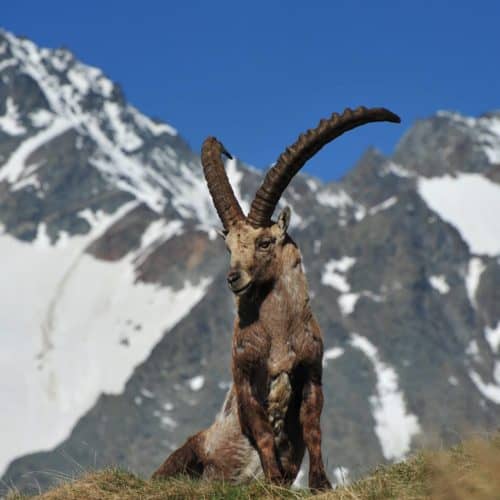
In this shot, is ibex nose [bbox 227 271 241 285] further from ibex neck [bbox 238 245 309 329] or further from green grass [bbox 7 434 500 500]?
green grass [bbox 7 434 500 500]

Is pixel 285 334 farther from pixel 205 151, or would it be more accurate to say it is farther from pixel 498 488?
pixel 498 488

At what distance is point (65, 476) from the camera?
583 inches

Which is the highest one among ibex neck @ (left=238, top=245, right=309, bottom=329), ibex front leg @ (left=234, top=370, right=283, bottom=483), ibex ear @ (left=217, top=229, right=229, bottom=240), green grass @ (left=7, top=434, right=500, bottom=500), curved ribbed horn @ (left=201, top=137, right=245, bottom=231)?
curved ribbed horn @ (left=201, top=137, right=245, bottom=231)

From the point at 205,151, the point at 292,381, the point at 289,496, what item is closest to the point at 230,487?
the point at 289,496

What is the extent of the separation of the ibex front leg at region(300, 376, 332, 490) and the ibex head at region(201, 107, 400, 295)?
5.43ft

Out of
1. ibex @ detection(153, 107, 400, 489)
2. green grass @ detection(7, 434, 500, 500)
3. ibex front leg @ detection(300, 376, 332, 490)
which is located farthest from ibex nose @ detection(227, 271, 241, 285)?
green grass @ detection(7, 434, 500, 500)

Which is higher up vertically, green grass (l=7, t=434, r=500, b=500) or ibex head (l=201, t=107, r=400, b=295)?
ibex head (l=201, t=107, r=400, b=295)

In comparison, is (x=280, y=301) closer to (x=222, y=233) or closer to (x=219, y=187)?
(x=222, y=233)

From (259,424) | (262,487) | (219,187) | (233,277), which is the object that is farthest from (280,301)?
(262,487)

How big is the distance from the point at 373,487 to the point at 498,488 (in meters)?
4.23

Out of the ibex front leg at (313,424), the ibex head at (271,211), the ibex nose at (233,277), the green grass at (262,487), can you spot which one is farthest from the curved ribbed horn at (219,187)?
the green grass at (262,487)

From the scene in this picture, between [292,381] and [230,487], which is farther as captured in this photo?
[292,381]

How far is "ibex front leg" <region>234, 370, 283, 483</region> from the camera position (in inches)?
561

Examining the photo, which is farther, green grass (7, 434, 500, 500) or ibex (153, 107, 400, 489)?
ibex (153, 107, 400, 489)
